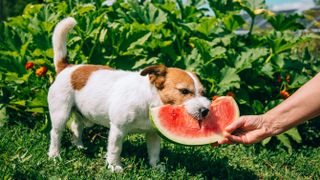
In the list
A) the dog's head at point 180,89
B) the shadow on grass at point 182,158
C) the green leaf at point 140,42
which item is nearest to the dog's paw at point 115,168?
the shadow on grass at point 182,158

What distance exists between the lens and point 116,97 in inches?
171

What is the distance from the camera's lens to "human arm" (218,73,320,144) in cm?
334

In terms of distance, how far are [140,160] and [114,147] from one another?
16.7 inches

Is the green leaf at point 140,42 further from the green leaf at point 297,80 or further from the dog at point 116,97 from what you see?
the green leaf at point 297,80

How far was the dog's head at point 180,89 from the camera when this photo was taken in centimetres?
388

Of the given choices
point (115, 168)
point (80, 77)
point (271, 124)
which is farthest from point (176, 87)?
point (80, 77)

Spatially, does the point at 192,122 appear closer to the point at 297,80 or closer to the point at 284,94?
the point at 284,94

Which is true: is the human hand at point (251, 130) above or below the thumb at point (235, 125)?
below

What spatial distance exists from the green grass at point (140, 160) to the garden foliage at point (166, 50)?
0.39m

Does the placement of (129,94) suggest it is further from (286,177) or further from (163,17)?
(163,17)

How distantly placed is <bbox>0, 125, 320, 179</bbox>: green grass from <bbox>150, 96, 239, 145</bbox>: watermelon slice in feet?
1.52

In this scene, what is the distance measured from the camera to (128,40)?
6.00 m

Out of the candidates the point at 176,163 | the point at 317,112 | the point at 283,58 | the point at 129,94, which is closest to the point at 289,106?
the point at 317,112

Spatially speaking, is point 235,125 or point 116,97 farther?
point 116,97
